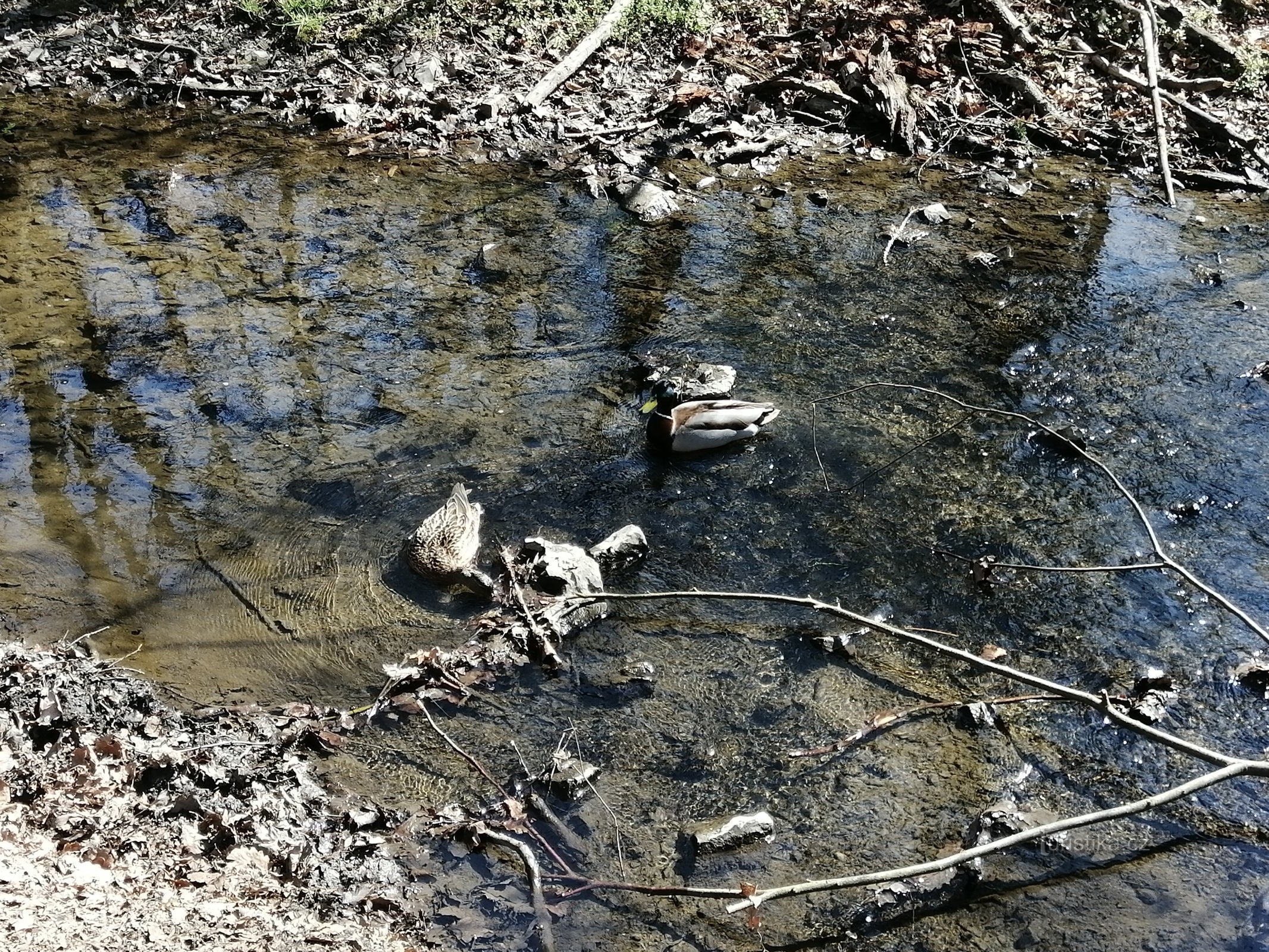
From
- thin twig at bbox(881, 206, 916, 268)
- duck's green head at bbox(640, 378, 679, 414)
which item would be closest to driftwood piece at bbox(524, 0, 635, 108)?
thin twig at bbox(881, 206, 916, 268)

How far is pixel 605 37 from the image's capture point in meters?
11.5

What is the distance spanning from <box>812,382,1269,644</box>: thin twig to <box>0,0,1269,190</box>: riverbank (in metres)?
3.98

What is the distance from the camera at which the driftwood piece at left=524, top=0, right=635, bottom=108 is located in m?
10.6

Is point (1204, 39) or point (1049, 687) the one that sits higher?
point (1204, 39)

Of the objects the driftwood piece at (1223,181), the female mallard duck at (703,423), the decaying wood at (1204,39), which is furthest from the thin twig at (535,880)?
the decaying wood at (1204,39)

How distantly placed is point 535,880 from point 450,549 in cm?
181

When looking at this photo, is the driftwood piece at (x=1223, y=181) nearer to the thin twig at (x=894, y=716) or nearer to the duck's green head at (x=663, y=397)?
the duck's green head at (x=663, y=397)

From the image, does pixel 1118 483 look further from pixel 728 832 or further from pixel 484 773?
pixel 484 773

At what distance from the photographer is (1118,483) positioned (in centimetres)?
513

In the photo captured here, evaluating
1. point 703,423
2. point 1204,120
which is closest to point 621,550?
point 703,423

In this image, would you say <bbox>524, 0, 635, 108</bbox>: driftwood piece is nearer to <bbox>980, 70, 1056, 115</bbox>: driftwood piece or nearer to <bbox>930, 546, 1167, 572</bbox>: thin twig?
<bbox>980, 70, 1056, 115</bbox>: driftwood piece

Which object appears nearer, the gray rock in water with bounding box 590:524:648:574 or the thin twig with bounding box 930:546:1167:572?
the thin twig with bounding box 930:546:1167:572

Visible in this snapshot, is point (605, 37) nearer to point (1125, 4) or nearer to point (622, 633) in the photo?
A: point (1125, 4)

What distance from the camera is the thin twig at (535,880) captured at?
3.61m
